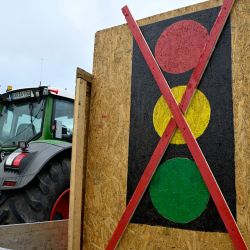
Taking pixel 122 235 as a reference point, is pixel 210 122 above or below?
above

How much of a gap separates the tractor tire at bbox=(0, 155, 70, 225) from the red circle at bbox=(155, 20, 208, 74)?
168 centimetres

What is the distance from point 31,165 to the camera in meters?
3.65

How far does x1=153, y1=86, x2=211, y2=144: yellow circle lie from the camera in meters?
2.73

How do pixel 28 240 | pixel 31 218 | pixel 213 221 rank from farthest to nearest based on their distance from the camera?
pixel 31 218
pixel 28 240
pixel 213 221

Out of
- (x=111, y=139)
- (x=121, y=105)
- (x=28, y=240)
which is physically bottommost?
(x=28, y=240)

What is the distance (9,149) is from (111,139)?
212cm

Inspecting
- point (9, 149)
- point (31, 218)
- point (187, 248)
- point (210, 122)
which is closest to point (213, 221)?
point (187, 248)

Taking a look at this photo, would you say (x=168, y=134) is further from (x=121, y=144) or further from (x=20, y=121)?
(x=20, y=121)

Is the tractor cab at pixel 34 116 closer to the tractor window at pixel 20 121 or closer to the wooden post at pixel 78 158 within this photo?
the tractor window at pixel 20 121

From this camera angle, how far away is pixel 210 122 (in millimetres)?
2699

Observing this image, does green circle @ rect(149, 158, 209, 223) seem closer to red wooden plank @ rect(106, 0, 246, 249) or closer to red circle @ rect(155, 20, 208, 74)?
red wooden plank @ rect(106, 0, 246, 249)

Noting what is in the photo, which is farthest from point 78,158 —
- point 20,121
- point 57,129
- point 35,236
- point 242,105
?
point 20,121

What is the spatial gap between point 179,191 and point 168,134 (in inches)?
17.2

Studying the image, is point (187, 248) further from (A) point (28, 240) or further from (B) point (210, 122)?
(A) point (28, 240)
